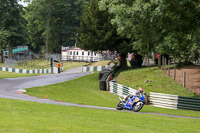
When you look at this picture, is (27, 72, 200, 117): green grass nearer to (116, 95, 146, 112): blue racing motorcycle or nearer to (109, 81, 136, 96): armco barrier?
(109, 81, 136, 96): armco barrier

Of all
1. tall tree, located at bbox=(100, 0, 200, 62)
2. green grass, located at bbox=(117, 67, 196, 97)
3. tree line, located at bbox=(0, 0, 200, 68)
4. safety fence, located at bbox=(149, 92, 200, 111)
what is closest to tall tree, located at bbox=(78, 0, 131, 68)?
tree line, located at bbox=(0, 0, 200, 68)

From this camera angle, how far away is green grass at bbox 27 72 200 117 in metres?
26.2

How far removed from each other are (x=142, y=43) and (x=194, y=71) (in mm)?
8186

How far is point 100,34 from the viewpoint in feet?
135

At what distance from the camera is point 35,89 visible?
32.2m

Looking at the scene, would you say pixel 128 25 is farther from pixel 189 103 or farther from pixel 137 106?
pixel 137 106

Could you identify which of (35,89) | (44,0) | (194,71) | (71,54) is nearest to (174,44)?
(194,71)

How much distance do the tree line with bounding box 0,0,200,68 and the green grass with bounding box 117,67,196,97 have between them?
2488 mm

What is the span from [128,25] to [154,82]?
26.6 feet

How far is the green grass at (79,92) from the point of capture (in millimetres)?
26183

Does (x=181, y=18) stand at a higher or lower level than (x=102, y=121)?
higher

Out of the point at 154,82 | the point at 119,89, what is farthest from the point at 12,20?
the point at 154,82

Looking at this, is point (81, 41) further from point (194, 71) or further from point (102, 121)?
point (102, 121)

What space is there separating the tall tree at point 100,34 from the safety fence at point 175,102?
16.7 meters
